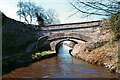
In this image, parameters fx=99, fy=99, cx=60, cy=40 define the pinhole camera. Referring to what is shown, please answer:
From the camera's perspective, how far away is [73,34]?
15109mm

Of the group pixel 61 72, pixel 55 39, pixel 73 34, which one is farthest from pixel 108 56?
pixel 55 39

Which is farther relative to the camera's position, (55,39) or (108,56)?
(55,39)

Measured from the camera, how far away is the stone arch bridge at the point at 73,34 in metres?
15.0

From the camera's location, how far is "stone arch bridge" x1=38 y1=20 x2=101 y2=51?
1502 cm

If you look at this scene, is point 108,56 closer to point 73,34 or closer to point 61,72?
point 61,72

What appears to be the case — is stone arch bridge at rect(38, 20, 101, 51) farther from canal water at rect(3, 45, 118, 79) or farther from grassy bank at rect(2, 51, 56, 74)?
canal water at rect(3, 45, 118, 79)

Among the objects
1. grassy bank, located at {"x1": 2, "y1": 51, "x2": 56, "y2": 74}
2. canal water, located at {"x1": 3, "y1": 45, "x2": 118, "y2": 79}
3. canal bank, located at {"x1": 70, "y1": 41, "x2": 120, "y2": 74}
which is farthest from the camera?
grassy bank, located at {"x1": 2, "y1": 51, "x2": 56, "y2": 74}

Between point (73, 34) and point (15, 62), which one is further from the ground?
point (73, 34)

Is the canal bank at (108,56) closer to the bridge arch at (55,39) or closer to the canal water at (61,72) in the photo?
the canal water at (61,72)

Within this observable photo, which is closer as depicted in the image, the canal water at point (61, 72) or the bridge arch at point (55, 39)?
the canal water at point (61, 72)

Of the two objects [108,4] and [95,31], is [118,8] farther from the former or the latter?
[95,31]

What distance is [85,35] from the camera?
15805 mm

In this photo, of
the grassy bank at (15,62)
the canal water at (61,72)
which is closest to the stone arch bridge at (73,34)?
the grassy bank at (15,62)

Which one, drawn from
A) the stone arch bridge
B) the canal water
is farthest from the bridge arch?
the canal water
